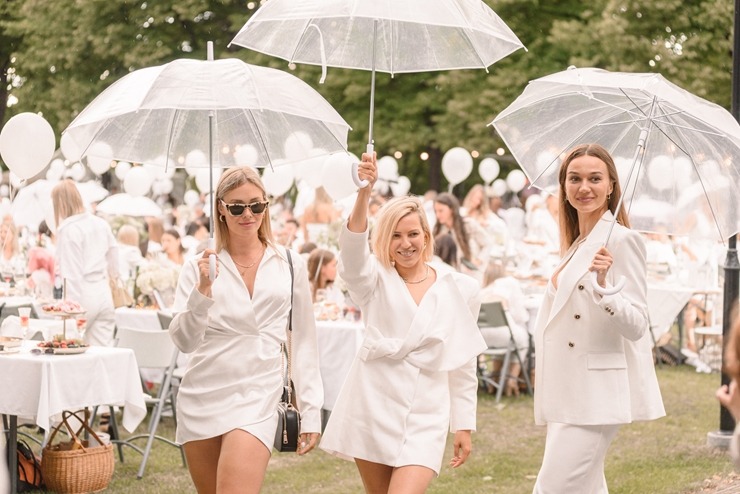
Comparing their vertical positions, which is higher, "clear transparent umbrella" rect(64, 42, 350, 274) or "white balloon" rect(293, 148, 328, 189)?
"clear transparent umbrella" rect(64, 42, 350, 274)

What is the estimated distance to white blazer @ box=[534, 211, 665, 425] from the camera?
525 centimetres

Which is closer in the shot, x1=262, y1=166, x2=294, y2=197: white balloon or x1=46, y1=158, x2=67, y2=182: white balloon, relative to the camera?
x1=262, y1=166, x2=294, y2=197: white balloon

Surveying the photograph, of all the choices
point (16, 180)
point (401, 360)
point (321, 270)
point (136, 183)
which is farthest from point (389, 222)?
point (136, 183)

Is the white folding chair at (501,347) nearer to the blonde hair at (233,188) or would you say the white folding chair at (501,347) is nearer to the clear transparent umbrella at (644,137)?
the clear transparent umbrella at (644,137)

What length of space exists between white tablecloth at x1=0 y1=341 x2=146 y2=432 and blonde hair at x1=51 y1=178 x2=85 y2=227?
2540 mm

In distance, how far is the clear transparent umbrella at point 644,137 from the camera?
5.57 metres

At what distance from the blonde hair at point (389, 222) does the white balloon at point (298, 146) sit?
2.61 feet

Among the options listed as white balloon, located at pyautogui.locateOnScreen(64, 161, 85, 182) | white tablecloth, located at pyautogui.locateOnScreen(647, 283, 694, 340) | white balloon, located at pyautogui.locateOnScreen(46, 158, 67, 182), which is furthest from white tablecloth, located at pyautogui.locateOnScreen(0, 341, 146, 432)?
white balloon, located at pyautogui.locateOnScreen(64, 161, 85, 182)

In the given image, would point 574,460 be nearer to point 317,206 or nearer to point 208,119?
point 208,119

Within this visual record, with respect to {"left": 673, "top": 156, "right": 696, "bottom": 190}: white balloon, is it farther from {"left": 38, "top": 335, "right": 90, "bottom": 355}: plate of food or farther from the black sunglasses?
{"left": 38, "top": 335, "right": 90, "bottom": 355}: plate of food

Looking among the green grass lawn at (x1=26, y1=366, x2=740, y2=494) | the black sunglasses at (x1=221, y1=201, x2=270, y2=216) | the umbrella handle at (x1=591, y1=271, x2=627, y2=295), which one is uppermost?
the black sunglasses at (x1=221, y1=201, x2=270, y2=216)

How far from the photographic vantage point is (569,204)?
18.5 feet

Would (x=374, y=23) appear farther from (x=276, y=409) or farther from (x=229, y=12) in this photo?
(x=229, y=12)

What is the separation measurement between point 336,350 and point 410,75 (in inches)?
Result: 802
